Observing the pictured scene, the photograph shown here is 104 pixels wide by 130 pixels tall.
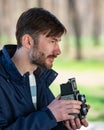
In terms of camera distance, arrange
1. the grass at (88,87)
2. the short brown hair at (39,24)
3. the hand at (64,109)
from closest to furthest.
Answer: the hand at (64,109)
the short brown hair at (39,24)
the grass at (88,87)

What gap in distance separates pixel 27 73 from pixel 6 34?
4482 millimetres

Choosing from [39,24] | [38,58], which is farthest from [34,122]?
[39,24]

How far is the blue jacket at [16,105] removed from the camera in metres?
2.45

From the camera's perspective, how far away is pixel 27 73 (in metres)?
2.64

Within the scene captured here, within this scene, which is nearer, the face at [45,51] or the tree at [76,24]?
the face at [45,51]

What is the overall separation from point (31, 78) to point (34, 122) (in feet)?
1.13

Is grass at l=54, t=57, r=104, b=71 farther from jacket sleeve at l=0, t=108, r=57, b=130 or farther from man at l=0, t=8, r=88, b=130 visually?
jacket sleeve at l=0, t=108, r=57, b=130

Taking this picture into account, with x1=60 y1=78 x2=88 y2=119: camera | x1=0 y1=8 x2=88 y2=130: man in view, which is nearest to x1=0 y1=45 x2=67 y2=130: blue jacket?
x1=0 y1=8 x2=88 y2=130: man

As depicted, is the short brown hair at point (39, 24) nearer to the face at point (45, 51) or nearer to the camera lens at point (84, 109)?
the face at point (45, 51)

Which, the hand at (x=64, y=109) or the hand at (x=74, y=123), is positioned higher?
the hand at (x=64, y=109)

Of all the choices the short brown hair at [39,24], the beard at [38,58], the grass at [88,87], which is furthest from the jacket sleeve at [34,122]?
the grass at [88,87]

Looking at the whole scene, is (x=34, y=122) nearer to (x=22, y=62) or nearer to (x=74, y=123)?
(x=74, y=123)

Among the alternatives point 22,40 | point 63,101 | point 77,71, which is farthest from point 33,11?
point 77,71

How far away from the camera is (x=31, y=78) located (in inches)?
108
